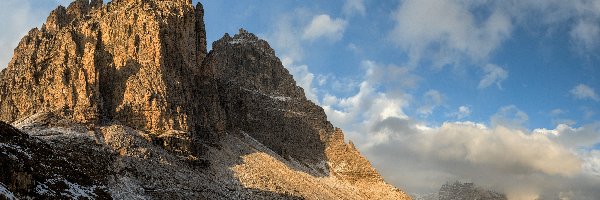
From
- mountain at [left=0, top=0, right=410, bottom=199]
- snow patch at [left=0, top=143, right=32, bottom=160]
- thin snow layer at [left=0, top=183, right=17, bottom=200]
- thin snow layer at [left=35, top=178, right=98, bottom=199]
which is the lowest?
thin snow layer at [left=0, top=183, right=17, bottom=200]

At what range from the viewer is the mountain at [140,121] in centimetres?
8950

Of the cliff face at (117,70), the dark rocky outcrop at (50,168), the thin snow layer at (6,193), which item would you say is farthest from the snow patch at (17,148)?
the cliff face at (117,70)

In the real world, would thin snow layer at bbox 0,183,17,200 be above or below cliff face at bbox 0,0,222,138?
below

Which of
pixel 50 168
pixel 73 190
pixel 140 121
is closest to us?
pixel 73 190

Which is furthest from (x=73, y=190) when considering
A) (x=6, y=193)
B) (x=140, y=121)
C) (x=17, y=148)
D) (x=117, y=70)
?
(x=117, y=70)

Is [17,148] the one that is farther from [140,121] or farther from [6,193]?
[140,121]

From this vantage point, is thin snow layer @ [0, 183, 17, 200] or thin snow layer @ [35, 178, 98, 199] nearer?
thin snow layer @ [0, 183, 17, 200]

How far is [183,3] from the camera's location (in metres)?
153

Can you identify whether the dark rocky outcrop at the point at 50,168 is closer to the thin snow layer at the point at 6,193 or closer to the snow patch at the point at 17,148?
the snow patch at the point at 17,148

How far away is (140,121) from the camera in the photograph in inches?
4796

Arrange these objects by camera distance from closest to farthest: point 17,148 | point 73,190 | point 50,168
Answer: point 73,190, point 50,168, point 17,148

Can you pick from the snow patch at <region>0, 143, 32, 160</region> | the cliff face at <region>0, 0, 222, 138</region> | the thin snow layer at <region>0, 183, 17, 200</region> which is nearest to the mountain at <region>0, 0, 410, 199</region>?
the snow patch at <region>0, 143, 32, 160</region>

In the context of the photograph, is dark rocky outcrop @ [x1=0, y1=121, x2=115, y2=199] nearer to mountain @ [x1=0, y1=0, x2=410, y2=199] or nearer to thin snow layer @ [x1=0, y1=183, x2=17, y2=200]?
mountain @ [x1=0, y1=0, x2=410, y2=199]

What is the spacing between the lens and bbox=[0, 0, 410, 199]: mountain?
89500 millimetres
